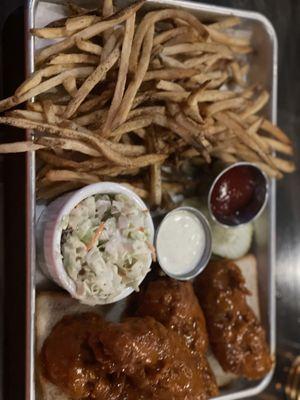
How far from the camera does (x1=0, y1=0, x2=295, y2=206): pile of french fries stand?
2.85 meters

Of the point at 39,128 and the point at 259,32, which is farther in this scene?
the point at 259,32

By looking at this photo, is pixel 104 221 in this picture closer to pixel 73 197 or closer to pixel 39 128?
pixel 73 197

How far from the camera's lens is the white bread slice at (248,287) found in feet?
11.9

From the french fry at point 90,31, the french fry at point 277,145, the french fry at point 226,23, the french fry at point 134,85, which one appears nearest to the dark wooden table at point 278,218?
the french fry at point 90,31

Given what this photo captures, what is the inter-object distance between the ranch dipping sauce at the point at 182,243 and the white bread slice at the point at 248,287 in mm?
457

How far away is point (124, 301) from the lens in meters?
3.35

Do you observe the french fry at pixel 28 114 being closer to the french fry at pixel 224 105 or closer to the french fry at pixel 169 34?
the french fry at pixel 169 34

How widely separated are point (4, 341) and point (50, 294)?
358 mm

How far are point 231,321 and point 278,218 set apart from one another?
3.33ft

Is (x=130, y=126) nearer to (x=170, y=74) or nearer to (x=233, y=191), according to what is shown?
(x=170, y=74)

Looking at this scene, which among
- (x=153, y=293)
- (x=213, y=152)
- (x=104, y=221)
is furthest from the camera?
(x=213, y=152)

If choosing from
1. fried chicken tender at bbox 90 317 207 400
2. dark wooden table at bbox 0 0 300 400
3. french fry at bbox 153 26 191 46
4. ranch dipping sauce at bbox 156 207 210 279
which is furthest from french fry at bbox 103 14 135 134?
fried chicken tender at bbox 90 317 207 400

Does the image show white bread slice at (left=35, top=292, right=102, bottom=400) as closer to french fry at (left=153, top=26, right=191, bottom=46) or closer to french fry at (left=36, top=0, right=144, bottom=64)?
french fry at (left=36, top=0, right=144, bottom=64)

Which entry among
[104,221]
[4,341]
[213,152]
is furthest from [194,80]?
[4,341]
